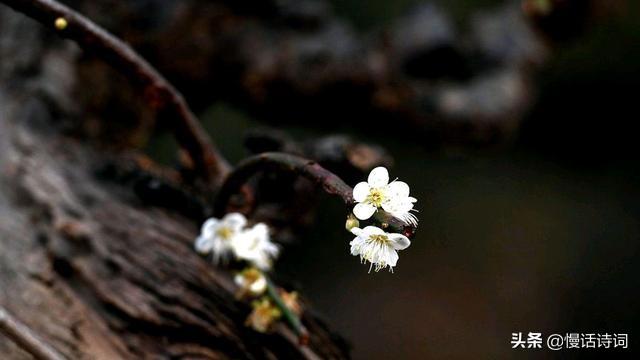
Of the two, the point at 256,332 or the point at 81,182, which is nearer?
the point at 256,332

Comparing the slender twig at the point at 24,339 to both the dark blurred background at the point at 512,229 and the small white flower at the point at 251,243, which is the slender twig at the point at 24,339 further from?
the dark blurred background at the point at 512,229

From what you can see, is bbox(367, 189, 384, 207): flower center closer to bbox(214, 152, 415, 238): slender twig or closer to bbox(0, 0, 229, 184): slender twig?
bbox(214, 152, 415, 238): slender twig

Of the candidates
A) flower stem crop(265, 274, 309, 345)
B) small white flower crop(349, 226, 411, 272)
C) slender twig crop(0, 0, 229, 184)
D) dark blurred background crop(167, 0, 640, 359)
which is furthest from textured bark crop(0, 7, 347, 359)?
dark blurred background crop(167, 0, 640, 359)

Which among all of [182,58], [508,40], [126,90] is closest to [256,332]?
[126,90]

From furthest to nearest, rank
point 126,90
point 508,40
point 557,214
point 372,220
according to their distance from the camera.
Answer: point 557,214 < point 508,40 < point 126,90 < point 372,220

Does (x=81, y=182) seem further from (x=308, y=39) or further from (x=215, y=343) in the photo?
(x=308, y=39)

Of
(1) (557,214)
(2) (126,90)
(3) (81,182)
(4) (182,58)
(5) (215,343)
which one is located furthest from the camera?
(1) (557,214)
